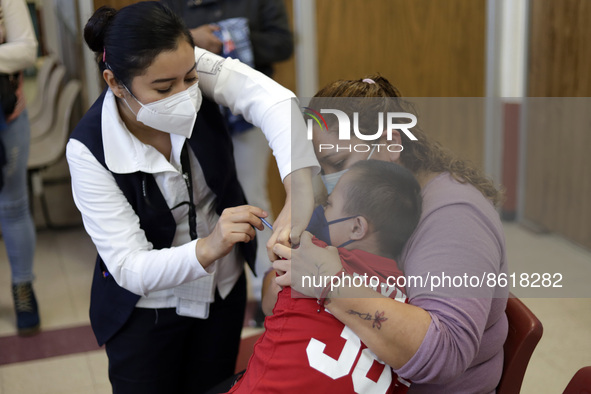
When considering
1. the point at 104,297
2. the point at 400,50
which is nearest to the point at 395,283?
the point at 104,297

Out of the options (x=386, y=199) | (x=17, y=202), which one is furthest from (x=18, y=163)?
(x=386, y=199)

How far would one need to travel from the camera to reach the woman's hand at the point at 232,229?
123cm

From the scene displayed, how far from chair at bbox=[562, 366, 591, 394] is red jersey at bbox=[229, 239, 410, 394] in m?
0.33

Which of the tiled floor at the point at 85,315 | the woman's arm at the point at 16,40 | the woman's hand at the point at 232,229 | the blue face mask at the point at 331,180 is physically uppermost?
the woman's arm at the point at 16,40

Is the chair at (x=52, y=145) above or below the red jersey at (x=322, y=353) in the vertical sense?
below

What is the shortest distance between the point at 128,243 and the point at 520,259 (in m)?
0.78

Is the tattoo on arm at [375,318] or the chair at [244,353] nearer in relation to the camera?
the tattoo on arm at [375,318]

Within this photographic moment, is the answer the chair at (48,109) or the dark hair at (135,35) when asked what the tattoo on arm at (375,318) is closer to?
the dark hair at (135,35)

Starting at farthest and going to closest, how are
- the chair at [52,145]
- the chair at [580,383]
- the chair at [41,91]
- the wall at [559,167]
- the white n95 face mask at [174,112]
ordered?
the chair at [41,91], the chair at [52,145], the white n95 face mask at [174,112], the chair at [580,383], the wall at [559,167]

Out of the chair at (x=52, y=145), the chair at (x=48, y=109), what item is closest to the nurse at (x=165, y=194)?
the chair at (x=52, y=145)

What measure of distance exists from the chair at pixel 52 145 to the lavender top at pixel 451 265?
3191 millimetres

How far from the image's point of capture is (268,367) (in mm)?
1067

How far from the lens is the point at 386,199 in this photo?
0.93 metres

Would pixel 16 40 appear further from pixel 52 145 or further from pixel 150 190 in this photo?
pixel 52 145
